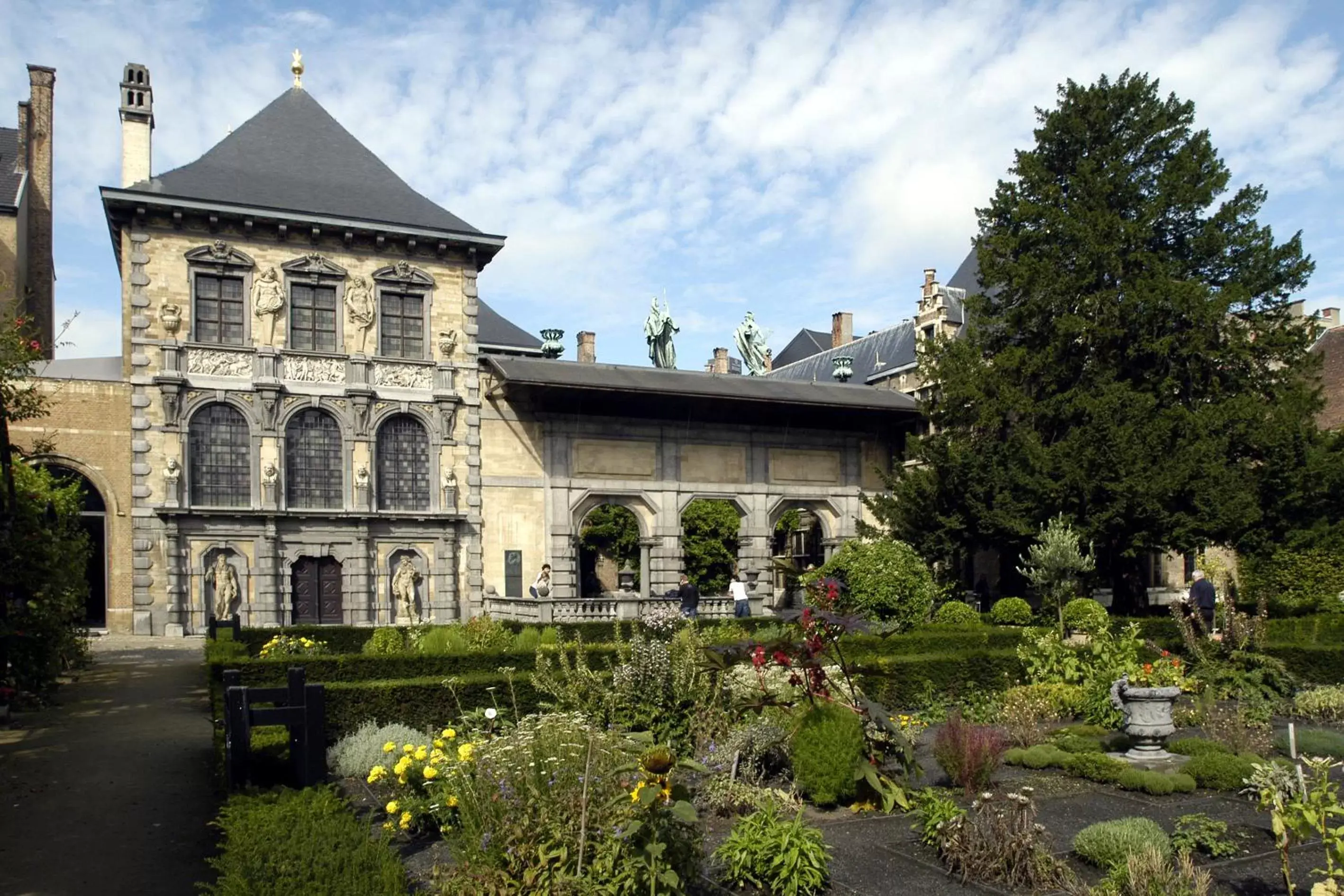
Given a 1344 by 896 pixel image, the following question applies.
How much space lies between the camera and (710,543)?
3525 cm

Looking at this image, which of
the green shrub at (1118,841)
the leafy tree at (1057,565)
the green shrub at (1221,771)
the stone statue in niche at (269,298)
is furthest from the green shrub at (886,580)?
the green shrub at (1118,841)

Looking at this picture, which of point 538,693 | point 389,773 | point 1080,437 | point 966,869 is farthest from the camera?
point 1080,437

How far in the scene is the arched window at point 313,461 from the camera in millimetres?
27344

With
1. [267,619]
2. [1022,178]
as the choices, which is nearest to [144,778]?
[267,619]

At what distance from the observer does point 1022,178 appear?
28328 millimetres

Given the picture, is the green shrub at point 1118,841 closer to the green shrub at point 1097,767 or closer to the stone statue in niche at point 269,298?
the green shrub at point 1097,767

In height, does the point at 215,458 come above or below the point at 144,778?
above

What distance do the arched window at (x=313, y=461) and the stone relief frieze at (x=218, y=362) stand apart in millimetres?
1695

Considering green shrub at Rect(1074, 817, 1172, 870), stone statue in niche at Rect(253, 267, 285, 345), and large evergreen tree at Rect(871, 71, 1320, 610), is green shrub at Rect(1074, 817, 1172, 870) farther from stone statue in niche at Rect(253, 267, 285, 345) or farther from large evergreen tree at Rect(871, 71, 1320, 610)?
stone statue in niche at Rect(253, 267, 285, 345)

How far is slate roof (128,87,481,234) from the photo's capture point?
1084 inches

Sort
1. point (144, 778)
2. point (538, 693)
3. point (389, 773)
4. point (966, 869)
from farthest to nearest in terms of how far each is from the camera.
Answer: point (538, 693), point (144, 778), point (389, 773), point (966, 869)

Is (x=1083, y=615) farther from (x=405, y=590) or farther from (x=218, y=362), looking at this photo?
(x=218, y=362)

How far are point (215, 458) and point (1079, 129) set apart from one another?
2242 centimetres

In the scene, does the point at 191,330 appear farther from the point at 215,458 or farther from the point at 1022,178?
the point at 1022,178
